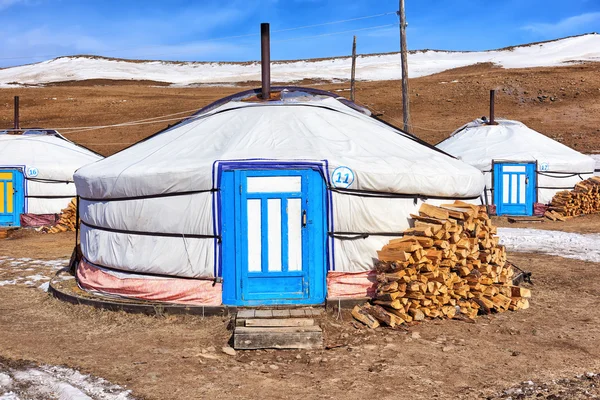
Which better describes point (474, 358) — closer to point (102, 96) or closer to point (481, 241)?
point (481, 241)

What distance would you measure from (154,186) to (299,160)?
1480 mm

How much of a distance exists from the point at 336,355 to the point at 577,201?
37.8 feet

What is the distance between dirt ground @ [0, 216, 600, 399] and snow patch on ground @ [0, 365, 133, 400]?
5.2 inches

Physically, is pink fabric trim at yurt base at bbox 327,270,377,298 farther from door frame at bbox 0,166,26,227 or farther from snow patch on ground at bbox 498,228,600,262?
door frame at bbox 0,166,26,227

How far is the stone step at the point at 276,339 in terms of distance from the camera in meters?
5.46

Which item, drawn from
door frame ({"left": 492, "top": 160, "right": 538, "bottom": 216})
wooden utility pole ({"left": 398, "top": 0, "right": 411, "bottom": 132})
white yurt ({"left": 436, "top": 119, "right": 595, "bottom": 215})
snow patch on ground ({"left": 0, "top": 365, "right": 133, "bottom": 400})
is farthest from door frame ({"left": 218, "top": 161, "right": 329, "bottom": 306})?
door frame ({"left": 492, "top": 160, "right": 538, "bottom": 216})

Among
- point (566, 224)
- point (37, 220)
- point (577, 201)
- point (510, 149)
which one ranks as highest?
point (510, 149)

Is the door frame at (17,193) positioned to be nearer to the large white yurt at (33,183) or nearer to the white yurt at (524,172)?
the large white yurt at (33,183)

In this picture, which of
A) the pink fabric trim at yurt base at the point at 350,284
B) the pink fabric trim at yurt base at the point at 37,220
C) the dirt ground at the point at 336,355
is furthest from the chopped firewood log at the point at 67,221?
the pink fabric trim at yurt base at the point at 350,284

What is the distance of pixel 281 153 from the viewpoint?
6.56 m

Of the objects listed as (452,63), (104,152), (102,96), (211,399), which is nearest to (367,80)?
(452,63)

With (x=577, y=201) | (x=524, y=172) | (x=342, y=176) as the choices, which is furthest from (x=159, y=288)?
(x=577, y=201)

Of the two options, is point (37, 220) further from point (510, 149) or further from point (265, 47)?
point (510, 149)

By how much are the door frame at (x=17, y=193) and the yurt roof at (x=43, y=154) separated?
0.43 ft
